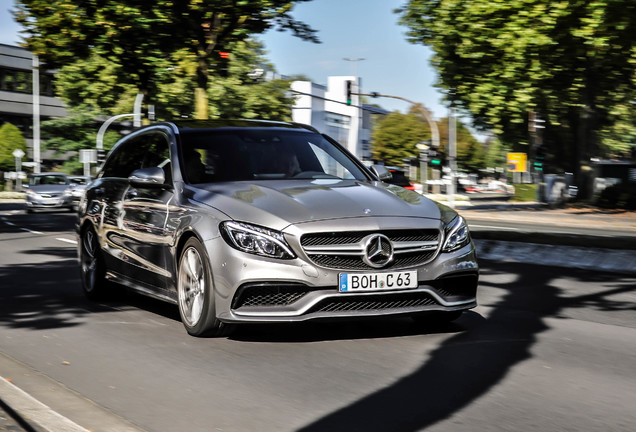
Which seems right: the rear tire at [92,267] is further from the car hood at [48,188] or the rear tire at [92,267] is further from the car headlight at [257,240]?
the car hood at [48,188]

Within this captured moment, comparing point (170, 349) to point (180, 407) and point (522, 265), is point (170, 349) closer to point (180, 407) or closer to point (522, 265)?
point (180, 407)

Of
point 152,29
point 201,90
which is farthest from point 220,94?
point 152,29

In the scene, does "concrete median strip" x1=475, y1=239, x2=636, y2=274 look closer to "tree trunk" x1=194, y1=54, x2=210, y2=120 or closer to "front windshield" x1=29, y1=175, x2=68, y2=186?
"tree trunk" x1=194, y1=54, x2=210, y2=120

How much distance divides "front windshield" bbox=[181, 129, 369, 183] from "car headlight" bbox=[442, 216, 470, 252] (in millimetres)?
1195

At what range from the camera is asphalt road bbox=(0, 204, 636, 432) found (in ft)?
14.4

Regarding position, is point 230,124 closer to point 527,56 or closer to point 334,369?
point 334,369

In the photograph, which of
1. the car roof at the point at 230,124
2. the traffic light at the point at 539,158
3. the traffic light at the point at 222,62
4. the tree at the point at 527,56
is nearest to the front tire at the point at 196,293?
the car roof at the point at 230,124

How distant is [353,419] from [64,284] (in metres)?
6.50

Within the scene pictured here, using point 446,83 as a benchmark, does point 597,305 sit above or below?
below

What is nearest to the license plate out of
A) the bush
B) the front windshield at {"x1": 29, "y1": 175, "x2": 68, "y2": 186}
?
the front windshield at {"x1": 29, "y1": 175, "x2": 68, "y2": 186}

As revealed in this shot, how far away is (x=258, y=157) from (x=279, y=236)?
1.53 meters

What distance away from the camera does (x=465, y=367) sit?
5453 mm

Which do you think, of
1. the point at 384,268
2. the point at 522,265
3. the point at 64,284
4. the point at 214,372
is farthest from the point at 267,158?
the point at 522,265

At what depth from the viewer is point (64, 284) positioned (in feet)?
33.2
